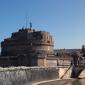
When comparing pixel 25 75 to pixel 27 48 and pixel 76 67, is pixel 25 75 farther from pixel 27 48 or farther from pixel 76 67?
pixel 27 48

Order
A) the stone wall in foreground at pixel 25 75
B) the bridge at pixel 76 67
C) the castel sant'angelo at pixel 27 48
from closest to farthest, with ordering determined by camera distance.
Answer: the stone wall in foreground at pixel 25 75 → the bridge at pixel 76 67 → the castel sant'angelo at pixel 27 48

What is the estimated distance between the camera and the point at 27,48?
90.4m

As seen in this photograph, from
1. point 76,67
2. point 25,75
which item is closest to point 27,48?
point 76,67

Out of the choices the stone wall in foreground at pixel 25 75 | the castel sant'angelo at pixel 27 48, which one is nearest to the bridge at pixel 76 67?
the castel sant'angelo at pixel 27 48

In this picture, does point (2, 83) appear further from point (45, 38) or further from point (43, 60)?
point (45, 38)

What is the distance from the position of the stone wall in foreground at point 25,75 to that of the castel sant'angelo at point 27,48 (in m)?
11.5

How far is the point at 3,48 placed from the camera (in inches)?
→ 3730

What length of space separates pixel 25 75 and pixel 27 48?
34.2m

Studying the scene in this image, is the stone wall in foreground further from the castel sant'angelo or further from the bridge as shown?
the castel sant'angelo

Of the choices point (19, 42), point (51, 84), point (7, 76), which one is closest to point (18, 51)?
point (19, 42)

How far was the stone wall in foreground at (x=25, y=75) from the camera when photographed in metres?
47.0

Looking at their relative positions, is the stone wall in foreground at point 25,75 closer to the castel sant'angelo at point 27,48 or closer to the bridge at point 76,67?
the bridge at point 76,67

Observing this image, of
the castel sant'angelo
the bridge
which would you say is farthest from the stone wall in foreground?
the castel sant'angelo

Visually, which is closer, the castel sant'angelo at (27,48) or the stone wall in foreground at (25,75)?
the stone wall in foreground at (25,75)
